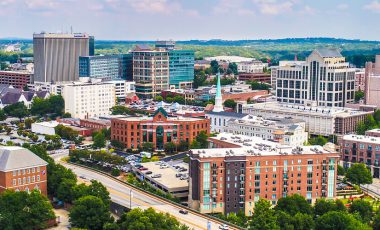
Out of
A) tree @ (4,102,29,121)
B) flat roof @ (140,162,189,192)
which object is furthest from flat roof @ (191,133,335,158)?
tree @ (4,102,29,121)

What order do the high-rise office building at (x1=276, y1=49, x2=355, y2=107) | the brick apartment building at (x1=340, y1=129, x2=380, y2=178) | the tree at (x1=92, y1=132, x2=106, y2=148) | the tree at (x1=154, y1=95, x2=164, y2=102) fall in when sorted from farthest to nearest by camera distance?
the tree at (x1=154, y1=95, x2=164, y2=102) → the high-rise office building at (x1=276, y1=49, x2=355, y2=107) → the tree at (x1=92, y1=132, x2=106, y2=148) → the brick apartment building at (x1=340, y1=129, x2=380, y2=178)

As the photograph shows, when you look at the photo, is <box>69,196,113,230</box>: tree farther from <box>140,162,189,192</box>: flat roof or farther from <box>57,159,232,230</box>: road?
<box>140,162,189,192</box>: flat roof

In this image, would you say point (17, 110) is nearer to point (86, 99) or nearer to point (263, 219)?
point (86, 99)

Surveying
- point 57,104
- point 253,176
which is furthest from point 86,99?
point 253,176

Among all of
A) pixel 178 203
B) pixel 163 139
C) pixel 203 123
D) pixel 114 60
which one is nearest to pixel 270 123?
pixel 203 123

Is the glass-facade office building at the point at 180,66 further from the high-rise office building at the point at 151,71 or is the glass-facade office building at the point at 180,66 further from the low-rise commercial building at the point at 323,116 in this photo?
the low-rise commercial building at the point at 323,116

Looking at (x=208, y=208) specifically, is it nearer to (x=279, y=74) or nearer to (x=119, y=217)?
(x=119, y=217)
